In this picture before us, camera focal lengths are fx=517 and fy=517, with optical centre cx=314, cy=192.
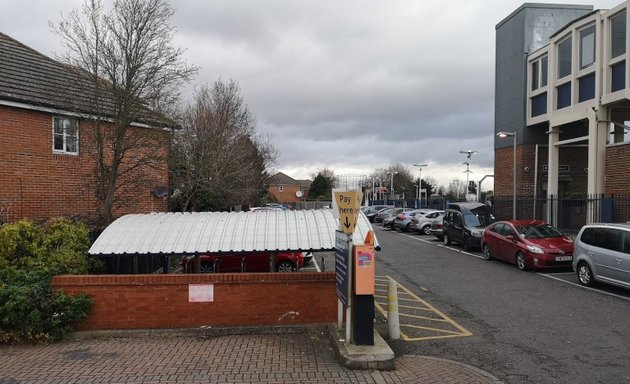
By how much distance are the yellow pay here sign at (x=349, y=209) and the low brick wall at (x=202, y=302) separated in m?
1.50

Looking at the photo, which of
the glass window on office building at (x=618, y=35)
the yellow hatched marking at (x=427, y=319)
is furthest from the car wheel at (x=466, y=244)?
the yellow hatched marking at (x=427, y=319)

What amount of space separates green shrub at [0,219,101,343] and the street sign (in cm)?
401

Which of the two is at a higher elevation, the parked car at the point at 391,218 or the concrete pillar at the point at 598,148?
the concrete pillar at the point at 598,148

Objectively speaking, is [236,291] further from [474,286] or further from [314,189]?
[314,189]

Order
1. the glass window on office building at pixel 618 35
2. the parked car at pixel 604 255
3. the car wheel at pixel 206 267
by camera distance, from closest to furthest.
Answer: the parked car at pixel 604 255 < the car wheel at pixel 206 267 < the glass window on office building at pixel 618 35

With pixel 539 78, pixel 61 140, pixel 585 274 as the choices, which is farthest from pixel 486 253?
pixel 61 140

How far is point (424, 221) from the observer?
103 feet

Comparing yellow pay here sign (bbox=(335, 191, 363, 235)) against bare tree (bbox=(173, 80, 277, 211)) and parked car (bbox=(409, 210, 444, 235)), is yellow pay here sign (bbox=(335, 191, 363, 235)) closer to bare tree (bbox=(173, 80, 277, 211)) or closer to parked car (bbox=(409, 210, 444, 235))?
bare tree (bbox=(173, 80, 277, 211))

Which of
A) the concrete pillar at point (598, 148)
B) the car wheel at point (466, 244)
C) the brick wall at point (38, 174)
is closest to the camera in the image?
the brick wall at point (38, 174)

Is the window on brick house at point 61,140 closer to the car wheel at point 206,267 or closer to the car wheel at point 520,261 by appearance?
the car wheel at point 206,267

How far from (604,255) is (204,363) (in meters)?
9.56

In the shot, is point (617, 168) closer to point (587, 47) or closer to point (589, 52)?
point (589, 52)

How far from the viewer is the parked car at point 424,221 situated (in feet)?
103

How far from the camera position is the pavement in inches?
248
